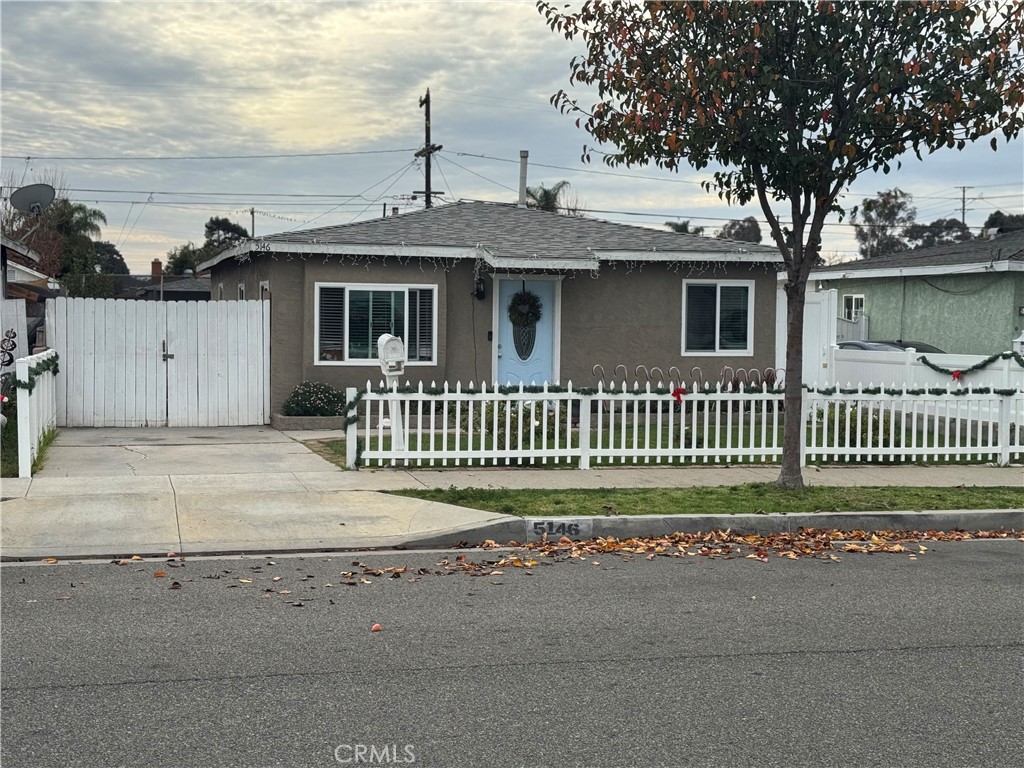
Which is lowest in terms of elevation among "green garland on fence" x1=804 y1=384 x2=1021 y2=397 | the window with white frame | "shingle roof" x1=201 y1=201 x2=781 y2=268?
"green garland on fence" x1=804 y1=384 x2=1021 y2=397

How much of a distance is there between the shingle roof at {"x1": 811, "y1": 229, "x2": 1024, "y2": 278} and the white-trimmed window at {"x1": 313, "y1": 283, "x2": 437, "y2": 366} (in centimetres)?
1337

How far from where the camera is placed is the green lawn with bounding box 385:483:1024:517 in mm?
10320

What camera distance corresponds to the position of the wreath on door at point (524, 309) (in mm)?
18531

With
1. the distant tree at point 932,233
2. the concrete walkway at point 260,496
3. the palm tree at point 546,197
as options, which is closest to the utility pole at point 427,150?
the palm tree at point 546,197

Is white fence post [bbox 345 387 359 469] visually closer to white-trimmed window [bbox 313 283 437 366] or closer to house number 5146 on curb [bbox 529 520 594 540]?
house number 5146 on curb [bbox 529 520 594 540]

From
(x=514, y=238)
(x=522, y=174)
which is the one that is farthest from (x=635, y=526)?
(x=522, y=174)

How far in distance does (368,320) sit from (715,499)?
8.43 m

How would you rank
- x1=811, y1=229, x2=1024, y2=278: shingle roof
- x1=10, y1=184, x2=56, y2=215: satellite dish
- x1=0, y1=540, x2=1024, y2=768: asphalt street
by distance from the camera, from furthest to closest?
1. x1=811, y1=229, x2=1024, y2=278: shingle roof
2. x1=10, y1=184, x2=56, y2=215: satellite dish
3. x1=0, y1=540, x2=1024, y2=768: asphalt street

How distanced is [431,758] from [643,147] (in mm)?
8062

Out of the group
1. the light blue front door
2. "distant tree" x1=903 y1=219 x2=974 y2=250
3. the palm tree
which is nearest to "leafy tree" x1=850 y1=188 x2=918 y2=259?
"distant tree" x1=903 y1=219 x2=974 y2=250

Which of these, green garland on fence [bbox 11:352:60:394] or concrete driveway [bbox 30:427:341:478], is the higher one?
green garland on fence [bbox 11:352:60:394]

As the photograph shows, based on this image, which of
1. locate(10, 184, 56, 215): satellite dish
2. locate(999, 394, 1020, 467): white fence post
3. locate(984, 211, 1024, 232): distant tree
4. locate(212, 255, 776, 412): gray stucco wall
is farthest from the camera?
locate(984, 211, 1024, 232): distant tree

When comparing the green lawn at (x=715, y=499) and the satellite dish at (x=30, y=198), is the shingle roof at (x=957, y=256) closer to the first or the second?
the green lawn at (x=715, y=499)

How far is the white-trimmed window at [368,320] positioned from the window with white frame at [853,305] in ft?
53.7
